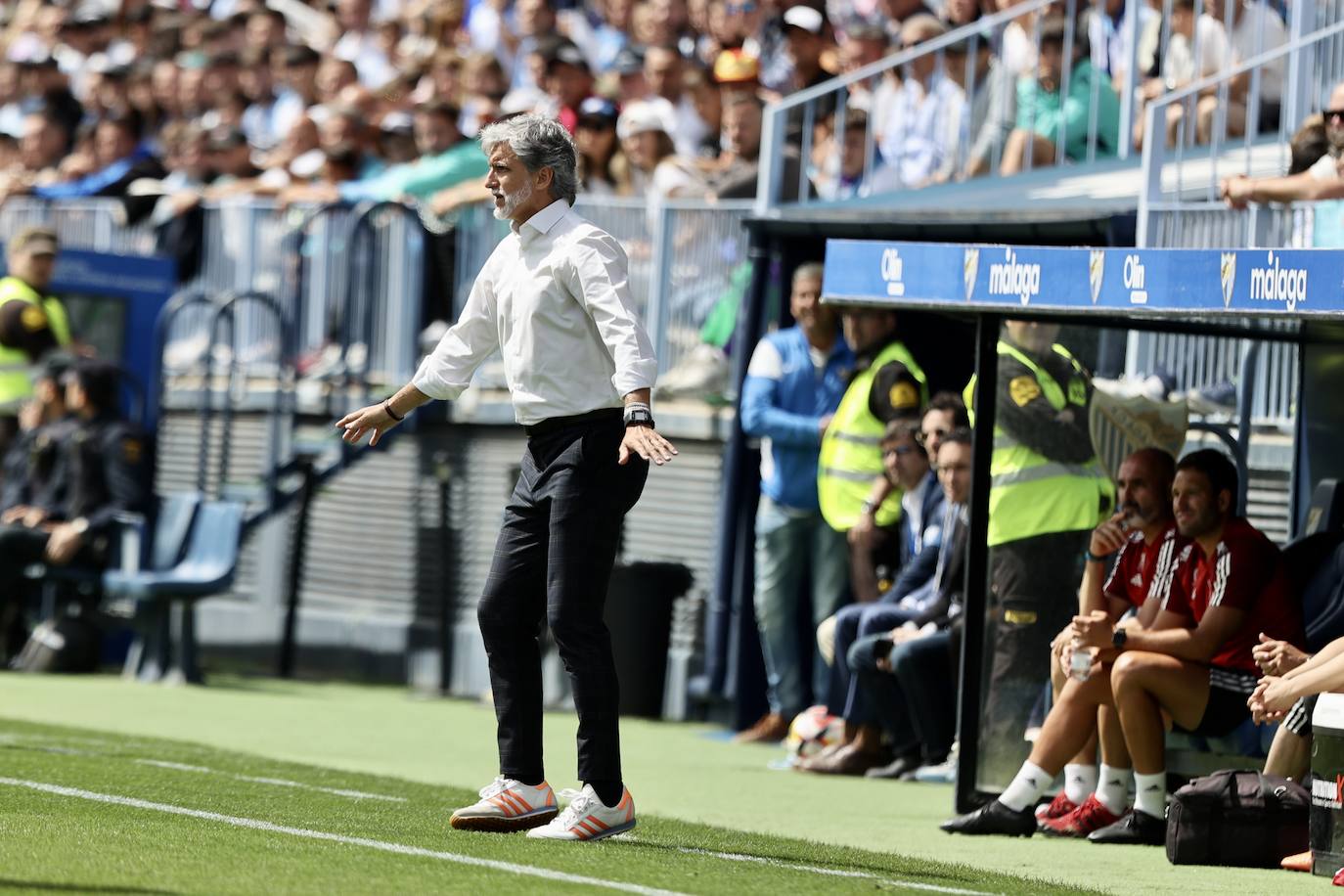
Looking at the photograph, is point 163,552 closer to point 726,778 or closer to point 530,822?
point 726,778

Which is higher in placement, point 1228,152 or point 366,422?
point 1228,152

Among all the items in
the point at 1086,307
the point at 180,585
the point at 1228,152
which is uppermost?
the point at 1228,152

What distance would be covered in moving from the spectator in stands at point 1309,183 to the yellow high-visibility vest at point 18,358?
867 cm

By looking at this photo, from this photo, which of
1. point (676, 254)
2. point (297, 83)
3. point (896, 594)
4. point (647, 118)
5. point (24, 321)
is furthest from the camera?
point (297, 83)

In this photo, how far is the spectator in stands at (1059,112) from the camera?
1285 cm

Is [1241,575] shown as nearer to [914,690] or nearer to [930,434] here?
[914,690]

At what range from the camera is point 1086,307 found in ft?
27.5

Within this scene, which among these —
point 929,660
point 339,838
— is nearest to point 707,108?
point 929,660

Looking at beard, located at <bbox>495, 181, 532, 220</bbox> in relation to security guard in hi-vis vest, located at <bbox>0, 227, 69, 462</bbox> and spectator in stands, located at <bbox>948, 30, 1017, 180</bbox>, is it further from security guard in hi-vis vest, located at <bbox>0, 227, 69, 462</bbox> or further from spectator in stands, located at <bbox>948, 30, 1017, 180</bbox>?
security guard in hi-vis vest, located at <bbox>0, 227, 69, 462</bbox>

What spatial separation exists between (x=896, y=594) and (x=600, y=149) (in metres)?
4.73

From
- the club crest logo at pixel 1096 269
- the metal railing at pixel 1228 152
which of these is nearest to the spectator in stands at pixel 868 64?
the metal railing at pixel 1228 152

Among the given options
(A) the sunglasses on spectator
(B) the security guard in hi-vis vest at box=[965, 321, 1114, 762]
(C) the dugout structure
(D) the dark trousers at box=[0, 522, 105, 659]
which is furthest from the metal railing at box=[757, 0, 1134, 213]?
(D) the dark trousers at box=[0, 522, 105, 659]

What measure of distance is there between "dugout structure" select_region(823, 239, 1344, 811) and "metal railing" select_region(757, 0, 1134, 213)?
2.59 m

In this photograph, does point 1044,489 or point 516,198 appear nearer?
point 516,198
